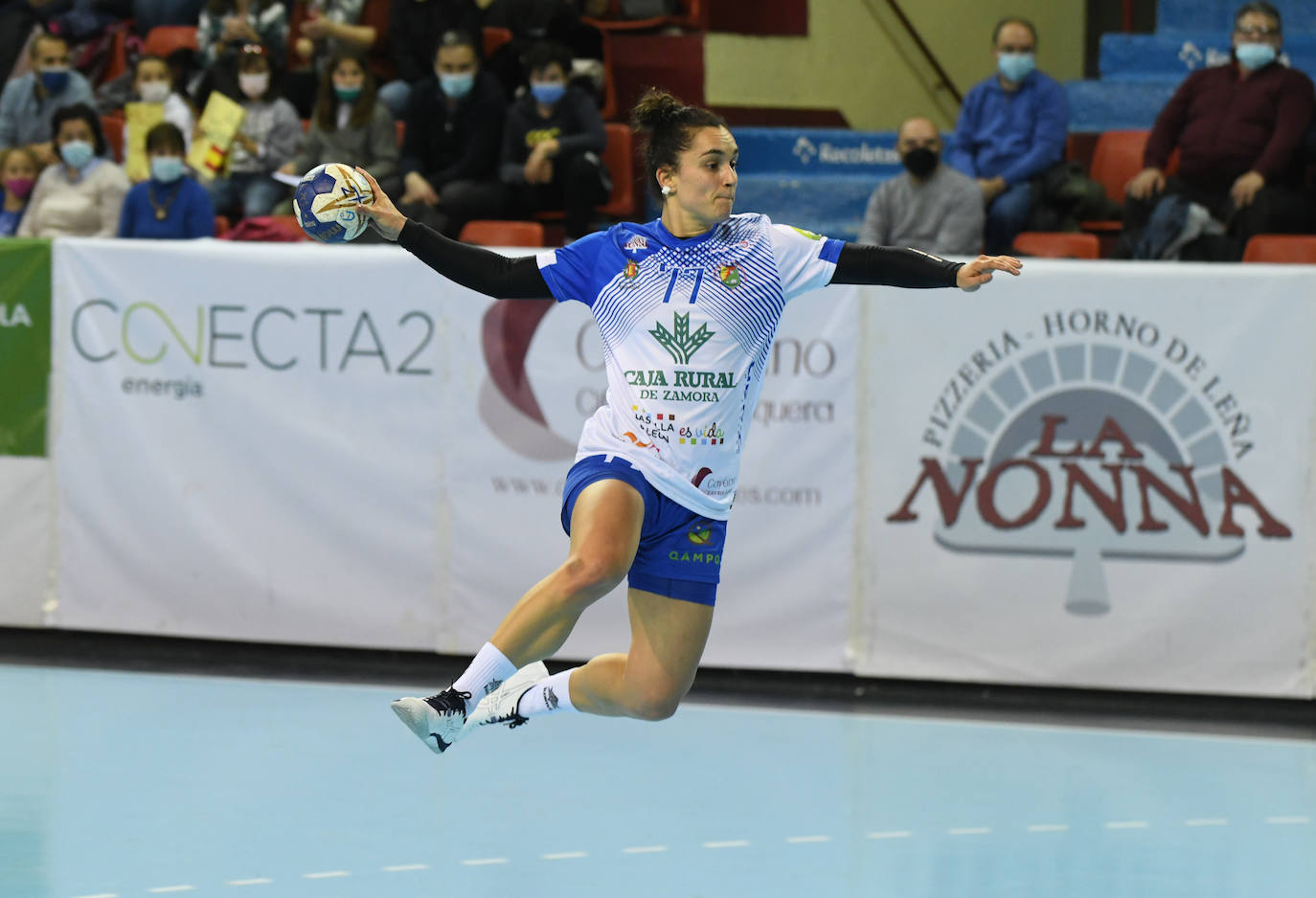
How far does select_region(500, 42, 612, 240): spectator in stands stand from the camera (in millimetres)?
10641

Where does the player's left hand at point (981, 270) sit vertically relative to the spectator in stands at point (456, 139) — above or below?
below

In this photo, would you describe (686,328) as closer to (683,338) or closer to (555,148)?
(683,338)

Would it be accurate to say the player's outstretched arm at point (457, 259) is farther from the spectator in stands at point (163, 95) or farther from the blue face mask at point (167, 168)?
the spectator in stands at point (163, 95)

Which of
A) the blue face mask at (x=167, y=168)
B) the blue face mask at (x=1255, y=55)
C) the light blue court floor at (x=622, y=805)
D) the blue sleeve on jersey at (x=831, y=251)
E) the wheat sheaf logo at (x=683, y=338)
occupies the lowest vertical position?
the light blue court floor at (x=622, y=805)

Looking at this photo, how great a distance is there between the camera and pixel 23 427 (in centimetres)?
938

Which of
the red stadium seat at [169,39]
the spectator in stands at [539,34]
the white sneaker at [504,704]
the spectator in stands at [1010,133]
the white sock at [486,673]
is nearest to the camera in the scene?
the white sock at [486,673]

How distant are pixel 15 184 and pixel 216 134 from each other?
132 cm

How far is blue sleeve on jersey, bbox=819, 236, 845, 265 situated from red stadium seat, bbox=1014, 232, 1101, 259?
14.8 ft

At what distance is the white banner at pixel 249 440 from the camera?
8.95 metres

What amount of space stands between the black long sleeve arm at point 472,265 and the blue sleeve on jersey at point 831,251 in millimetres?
894

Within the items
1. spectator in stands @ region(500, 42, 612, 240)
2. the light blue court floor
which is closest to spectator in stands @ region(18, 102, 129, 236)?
spectator in stands @ region(500, 42, 612, 240)

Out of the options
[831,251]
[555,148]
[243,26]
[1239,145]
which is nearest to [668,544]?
[831,251]

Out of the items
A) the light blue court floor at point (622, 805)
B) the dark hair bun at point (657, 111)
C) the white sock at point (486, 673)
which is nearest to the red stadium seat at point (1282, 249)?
the light blue court floor at point (622, 805)

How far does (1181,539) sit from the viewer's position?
27.2 feet
